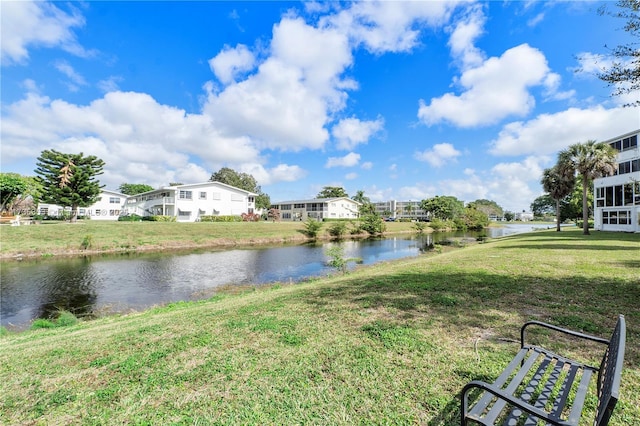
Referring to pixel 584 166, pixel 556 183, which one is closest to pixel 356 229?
pixel 556 183

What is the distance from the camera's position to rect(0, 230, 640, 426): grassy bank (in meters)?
2.74

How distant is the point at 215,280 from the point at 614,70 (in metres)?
17.3

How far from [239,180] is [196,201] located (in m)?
34.9

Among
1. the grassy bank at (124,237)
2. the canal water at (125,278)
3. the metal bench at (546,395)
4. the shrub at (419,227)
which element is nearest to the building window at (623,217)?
the shrub at (419,227)

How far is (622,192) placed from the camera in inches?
1070

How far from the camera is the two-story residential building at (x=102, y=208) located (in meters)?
52.4

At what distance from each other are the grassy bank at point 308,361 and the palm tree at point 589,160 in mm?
25960

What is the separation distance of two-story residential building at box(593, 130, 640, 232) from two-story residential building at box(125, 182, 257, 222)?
5044 cm

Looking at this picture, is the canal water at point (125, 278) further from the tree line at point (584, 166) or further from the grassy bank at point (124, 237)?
the tree line at point (584, 166)

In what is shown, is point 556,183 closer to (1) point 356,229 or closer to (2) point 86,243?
(1) point 356,229

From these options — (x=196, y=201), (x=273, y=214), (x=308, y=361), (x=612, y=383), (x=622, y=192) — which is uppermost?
(x=196, y=201)

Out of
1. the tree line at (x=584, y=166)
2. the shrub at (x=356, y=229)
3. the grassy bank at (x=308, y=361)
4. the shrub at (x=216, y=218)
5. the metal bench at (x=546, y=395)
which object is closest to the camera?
the metal bench at (x=546, y=395)

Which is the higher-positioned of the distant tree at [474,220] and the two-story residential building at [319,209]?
the two-story residential building at [319,209]

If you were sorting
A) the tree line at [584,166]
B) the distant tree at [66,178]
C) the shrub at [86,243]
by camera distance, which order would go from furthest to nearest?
the distant tree at [66,178] < the shrub at [86,243] < the tree line at [584,166]
